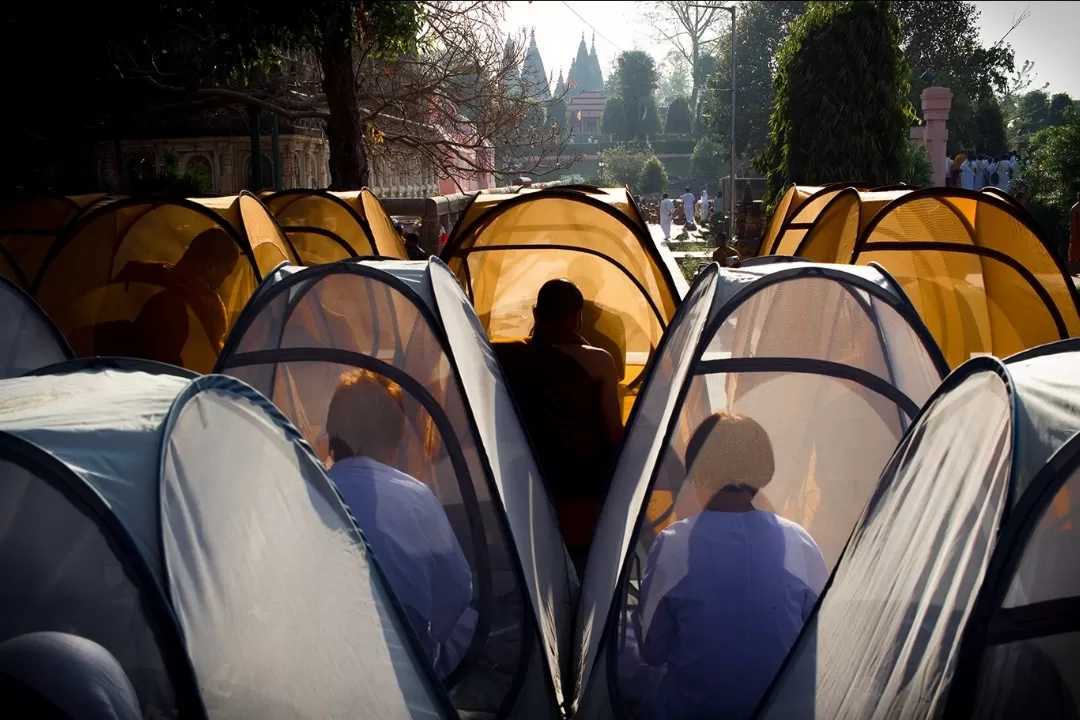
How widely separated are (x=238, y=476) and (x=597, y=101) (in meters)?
126

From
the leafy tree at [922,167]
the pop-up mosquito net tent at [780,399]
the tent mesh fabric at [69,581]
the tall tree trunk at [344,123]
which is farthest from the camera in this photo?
the leafy tree at [922,167]

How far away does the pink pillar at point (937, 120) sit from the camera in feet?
87.7

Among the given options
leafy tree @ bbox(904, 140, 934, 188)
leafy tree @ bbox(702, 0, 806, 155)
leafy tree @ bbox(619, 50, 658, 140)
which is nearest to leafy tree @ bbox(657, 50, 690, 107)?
leafy tree @ bbox(619, 50, 658, 140)

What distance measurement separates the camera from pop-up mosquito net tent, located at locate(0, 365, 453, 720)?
8.04ft

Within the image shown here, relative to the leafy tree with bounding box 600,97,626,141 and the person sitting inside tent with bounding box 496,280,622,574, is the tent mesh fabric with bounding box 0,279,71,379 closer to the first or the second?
the person sitting inside tent with bounding box 496,280,622,574

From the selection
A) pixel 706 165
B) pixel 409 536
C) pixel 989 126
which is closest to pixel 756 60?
pixel 989 126

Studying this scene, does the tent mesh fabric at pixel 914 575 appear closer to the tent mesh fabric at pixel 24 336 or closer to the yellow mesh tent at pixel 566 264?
the tent mesh fabric at pixel 24 336

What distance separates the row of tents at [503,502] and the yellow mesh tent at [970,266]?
3766mm

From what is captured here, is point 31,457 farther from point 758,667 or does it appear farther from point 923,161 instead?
point 923,161

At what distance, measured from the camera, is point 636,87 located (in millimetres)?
105312

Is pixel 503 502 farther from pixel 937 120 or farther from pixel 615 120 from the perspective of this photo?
pixel 615 120

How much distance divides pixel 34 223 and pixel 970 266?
26.2 ft

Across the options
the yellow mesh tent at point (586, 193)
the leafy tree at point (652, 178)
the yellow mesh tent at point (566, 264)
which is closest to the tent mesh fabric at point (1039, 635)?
the yellow mesh tent at point (566, 264)

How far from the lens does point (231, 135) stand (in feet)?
89.0
